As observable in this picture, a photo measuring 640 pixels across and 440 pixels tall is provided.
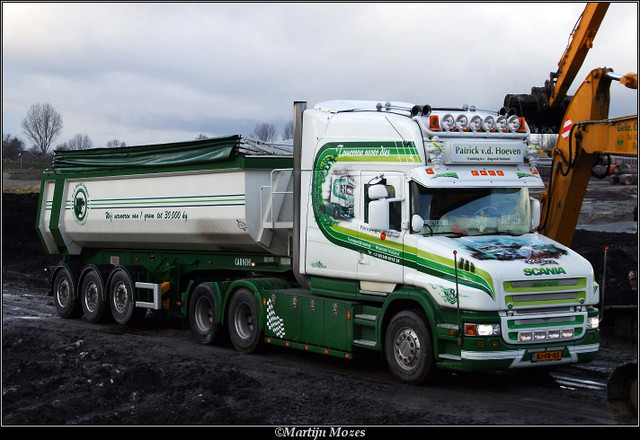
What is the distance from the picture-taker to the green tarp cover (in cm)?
1570

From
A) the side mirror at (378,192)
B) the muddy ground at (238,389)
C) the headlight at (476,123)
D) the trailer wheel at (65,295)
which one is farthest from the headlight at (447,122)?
the trailer wheel at (65,295)

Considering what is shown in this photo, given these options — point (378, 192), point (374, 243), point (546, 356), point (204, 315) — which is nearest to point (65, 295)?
point (204, 315)

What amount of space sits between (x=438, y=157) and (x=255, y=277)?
201 inches

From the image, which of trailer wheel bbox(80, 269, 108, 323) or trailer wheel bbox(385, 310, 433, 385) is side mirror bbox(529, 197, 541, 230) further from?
trailer wheel bbox(80, 269, 108, 323)

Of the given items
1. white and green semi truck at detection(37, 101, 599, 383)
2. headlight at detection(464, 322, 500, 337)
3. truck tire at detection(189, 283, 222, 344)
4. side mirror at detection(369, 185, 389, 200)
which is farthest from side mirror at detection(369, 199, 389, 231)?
truck tire at detection(189, 283, 222, 344)

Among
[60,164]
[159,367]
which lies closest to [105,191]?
[60,164]

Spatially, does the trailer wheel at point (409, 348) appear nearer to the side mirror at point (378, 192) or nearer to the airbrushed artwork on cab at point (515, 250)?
the airbrushed artwork on cab at point (515, 250)

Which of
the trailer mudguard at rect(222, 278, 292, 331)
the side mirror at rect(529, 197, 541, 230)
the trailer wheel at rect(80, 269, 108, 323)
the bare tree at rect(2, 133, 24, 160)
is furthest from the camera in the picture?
the bare tree at rect(2, 133, 24, 160)

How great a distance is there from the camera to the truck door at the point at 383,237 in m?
12.3

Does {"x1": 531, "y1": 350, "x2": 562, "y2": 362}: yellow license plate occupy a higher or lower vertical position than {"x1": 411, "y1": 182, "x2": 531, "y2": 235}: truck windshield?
lower

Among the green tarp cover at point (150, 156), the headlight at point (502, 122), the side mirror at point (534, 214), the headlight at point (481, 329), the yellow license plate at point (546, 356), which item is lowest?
the yellow license plate at point (546, 356)

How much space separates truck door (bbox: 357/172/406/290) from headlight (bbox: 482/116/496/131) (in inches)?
57.6

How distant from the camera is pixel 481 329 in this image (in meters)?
11.2

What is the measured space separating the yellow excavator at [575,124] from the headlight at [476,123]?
209 centimetres
